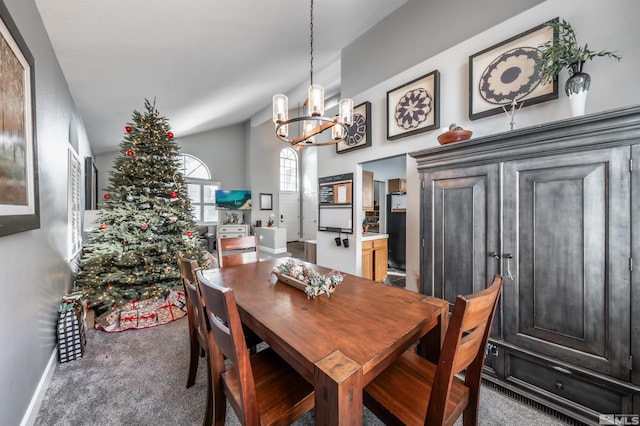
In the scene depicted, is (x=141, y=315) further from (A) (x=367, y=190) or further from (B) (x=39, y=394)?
(A) (x=367, y=190)

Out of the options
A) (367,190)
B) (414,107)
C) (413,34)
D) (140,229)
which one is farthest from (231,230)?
(413,34)

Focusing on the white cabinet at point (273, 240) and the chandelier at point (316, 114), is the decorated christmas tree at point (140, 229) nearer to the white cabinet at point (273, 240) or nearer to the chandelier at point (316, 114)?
the chandelier at point (316, 114)

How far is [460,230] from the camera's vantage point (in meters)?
1.76

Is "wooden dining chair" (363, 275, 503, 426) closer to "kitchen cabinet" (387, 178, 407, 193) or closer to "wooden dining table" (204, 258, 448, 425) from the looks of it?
A: "wooden dining table" (204, 258, 448, 425)

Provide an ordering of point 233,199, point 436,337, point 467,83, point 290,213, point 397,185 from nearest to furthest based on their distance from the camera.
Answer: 1. point 436,337
2. point 467,83
3. point 397,185
4. point 233,199
5. point 290,213

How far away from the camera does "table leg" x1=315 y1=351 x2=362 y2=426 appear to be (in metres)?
0.69

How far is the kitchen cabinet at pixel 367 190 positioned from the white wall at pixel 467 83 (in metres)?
0.39

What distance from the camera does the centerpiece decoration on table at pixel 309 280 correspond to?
134 cm

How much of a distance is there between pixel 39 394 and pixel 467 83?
418 cm

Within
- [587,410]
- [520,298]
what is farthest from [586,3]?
[587,410]

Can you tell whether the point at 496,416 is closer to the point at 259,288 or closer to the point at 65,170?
the point at 259,288

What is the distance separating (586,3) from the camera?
165cm

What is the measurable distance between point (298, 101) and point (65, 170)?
5177 mm

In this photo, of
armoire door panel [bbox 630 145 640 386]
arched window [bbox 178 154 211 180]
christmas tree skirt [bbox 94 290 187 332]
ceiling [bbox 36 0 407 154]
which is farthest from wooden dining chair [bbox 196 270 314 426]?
arched window [bbox 178 154 211 180]
